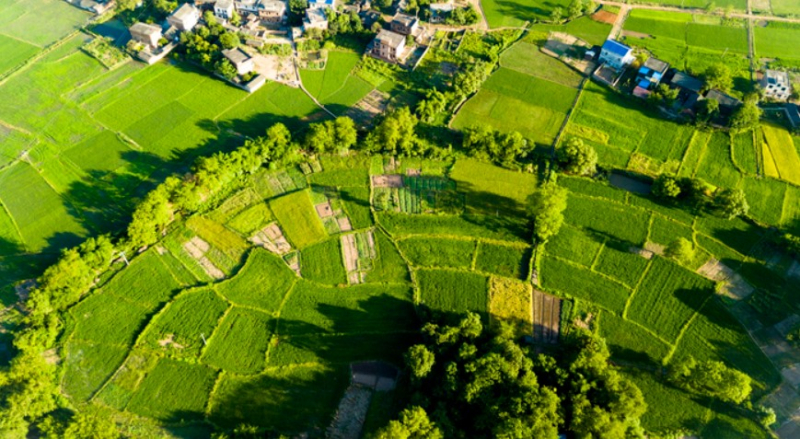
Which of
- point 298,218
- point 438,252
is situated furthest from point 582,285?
point 298,218

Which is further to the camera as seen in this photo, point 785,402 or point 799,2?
point 799,2

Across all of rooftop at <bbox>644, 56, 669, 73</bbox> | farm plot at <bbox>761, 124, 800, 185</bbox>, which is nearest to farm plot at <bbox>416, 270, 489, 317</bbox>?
farm plot at <bbox>761, 124, 800, 185</bbox>

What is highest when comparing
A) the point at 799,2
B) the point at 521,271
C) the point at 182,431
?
the point at 799,2

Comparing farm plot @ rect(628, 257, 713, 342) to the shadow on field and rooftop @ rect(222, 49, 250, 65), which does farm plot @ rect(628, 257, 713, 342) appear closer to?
the shadow on field

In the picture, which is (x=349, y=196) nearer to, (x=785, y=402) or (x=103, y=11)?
(x=785, y=402)

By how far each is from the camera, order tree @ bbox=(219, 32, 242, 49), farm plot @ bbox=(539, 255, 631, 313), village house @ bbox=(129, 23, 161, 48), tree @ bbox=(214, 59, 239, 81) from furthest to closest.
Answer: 1. village house @ bbox=(129, 23, 161, 48)
2. tree @ bbox=(219, 32, 242, 49)
3. tree @ bbox=(214, 59, 239, 81)
4. farm plot @ bbox=(539, 255, 631, 313)

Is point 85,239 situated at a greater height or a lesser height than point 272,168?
lesser

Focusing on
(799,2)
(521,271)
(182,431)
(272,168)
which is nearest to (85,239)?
(272,168)
